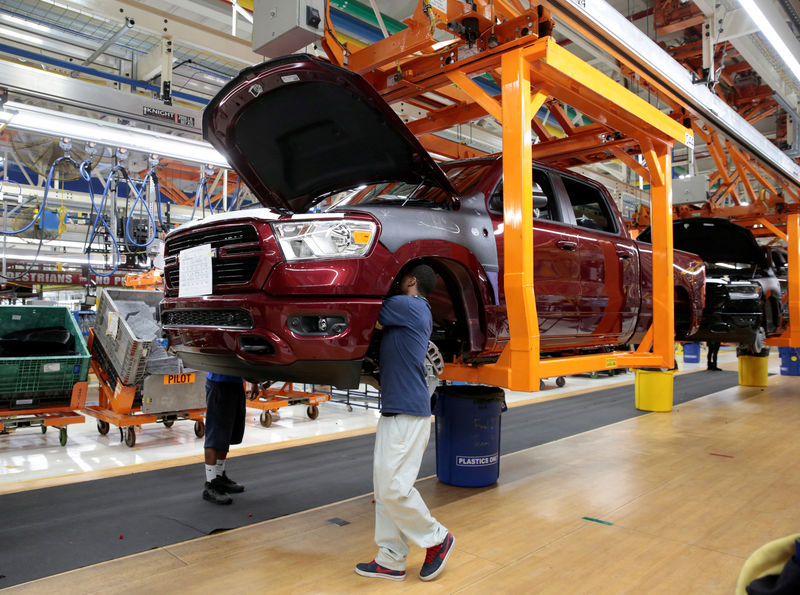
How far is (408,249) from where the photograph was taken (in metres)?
2.53

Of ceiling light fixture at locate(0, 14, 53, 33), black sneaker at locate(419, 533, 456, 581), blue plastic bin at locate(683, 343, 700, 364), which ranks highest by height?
ceiling light fixture at locate(0, 14, 53, 33)

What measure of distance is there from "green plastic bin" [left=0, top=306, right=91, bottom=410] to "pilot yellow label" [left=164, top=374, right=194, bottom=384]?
0.82 metres

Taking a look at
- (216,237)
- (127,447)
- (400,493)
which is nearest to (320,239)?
(216,237)

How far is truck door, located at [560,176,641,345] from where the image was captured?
12.3 feet

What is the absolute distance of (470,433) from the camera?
383 centimetres

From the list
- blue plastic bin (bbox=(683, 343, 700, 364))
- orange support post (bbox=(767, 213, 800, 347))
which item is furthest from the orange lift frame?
blue plastic bin (bbox=(683, 343, 700, 364))

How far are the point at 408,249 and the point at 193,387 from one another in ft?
13.1

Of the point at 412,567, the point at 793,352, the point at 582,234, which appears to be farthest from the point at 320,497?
the point at 793,352

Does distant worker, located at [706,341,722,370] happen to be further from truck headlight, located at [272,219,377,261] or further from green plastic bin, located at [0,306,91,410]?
truck headlight, located at [272,219,377,261]

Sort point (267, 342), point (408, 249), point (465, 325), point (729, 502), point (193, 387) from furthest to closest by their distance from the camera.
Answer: point (193, 387)
point (729, 502)
point (465, 325)
point (408, 249)
point (267, 342)

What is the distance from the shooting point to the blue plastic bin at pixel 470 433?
151 inches

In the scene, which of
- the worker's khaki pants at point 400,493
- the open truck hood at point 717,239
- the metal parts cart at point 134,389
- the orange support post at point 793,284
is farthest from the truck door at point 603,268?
the orange support post at point 793,284

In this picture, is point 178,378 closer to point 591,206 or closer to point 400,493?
point 400,493

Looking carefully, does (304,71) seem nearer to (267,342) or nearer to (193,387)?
(267,342)
